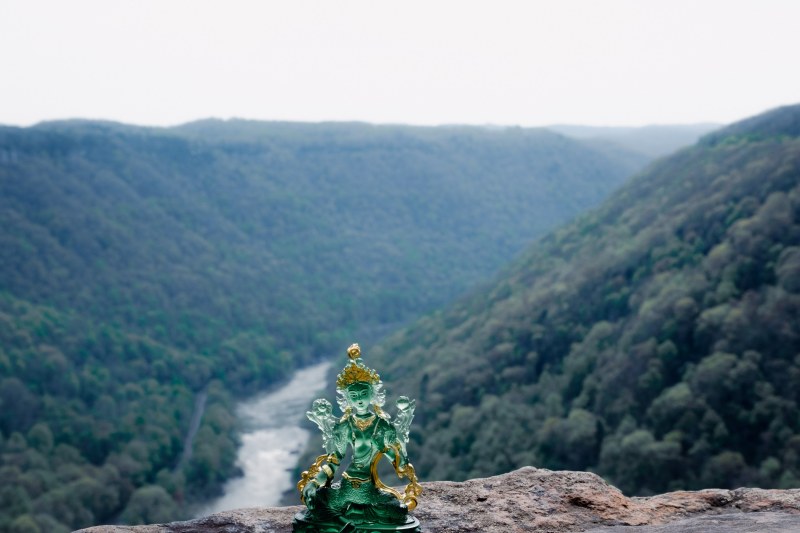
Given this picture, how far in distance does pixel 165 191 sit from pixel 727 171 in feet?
151

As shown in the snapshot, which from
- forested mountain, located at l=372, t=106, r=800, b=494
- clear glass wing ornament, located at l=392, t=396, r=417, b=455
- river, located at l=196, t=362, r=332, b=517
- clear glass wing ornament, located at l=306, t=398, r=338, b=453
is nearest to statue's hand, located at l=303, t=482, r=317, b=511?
clear glass wing ornament, located at l=306, t=398, r=338, b=453

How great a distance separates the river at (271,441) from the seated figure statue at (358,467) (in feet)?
80.4

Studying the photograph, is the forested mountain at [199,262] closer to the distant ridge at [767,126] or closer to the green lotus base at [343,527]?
the distant ridge at [767,126]

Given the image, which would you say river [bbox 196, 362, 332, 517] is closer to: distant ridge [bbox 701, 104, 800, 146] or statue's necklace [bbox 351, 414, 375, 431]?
statue's necklace [bbox 351, 414, 375, 431]

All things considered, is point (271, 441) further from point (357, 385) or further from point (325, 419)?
point (357, 385)

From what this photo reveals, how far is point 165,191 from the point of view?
73.4 metres

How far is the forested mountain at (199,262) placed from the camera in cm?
3778

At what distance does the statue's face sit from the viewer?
501 centimetres

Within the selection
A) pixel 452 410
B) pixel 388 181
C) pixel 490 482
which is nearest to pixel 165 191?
pixel 388 181

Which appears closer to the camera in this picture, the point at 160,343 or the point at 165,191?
the point at 160,343

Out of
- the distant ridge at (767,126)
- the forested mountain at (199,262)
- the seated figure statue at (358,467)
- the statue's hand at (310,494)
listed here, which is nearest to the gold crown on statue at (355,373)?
the seated figure statue at (358,467)

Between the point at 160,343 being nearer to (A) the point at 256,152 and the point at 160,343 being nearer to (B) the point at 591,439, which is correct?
(B) the point at 591,439

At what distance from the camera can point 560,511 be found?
573cm

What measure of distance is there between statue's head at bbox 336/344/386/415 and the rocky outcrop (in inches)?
38.8
